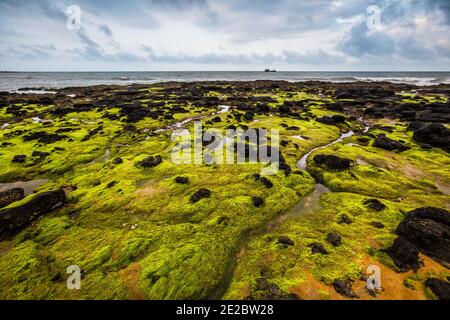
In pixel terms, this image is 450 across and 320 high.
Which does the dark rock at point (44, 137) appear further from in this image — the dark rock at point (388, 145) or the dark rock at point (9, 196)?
the dark rock at point (388, 145)

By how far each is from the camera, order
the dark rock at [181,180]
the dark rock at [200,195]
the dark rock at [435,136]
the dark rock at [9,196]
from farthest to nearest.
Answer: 1. the dark rock at [435,136]
2. the dark rock at [181,180]
3. the dark rock at [200,195]
4. the dark rock at [9,196]

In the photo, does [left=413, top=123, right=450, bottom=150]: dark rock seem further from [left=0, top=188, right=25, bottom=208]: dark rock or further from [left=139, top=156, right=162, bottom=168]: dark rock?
[left=0, top=188, right=25, bottom=208]: dark rock

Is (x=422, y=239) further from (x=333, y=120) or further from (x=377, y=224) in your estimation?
(x=333, y=120)

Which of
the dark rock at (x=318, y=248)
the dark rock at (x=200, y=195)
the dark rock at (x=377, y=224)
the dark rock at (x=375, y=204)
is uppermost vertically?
the dark rock at (x=200, y=195)

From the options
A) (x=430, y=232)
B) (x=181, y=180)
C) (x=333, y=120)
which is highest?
(x=333, y=120)

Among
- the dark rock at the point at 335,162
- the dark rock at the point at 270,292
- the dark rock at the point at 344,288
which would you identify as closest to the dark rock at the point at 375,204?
the dark rock at the point at 335,162

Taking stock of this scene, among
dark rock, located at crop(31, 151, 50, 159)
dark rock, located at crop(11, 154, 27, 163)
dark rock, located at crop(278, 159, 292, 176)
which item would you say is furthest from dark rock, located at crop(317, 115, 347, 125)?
dark rock, located at crop(11, 154, 27, 163)

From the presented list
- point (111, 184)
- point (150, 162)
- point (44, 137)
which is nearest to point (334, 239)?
point (111, 184)
